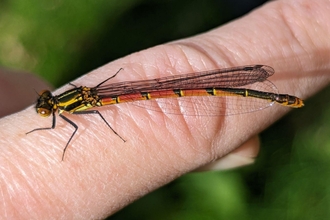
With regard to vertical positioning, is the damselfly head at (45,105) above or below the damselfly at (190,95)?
above

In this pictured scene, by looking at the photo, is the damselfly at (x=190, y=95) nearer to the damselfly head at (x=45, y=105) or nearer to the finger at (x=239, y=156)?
the damselfly head at (x=45, y=105)

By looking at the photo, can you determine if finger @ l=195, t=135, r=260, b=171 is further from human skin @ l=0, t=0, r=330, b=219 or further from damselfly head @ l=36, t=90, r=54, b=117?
damselfly head @ l=36, t=90, r=54, b=117

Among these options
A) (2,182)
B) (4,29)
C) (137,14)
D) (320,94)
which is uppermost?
(4,29)

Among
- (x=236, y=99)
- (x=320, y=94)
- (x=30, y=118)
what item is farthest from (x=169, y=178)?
(x=320, y=94)

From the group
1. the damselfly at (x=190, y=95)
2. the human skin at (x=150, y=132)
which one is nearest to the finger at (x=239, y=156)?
the human skin at (x=150, y=132)

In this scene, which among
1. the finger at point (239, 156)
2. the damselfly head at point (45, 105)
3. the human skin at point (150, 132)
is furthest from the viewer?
the finger at point (239, 156)

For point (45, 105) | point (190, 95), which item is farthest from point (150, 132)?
point (45, 105)

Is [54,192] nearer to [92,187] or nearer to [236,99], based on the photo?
[92,187]
